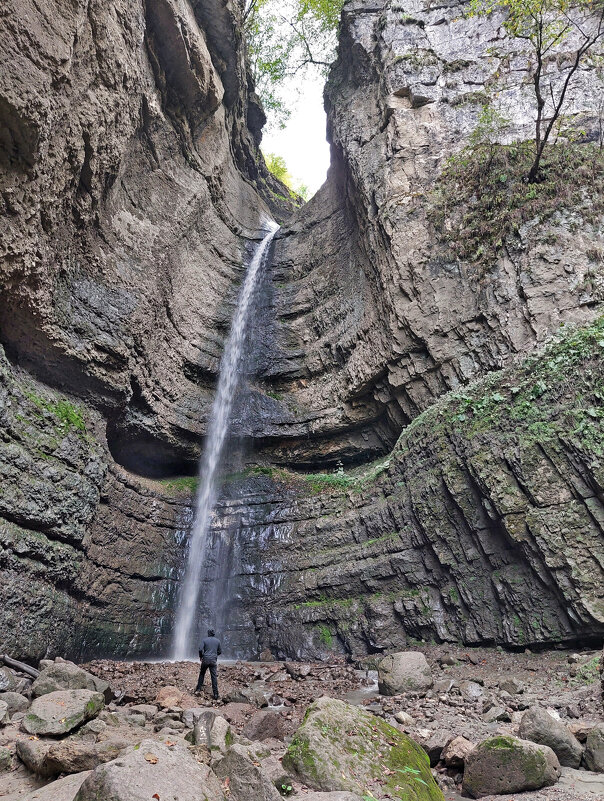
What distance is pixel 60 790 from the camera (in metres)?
3.53

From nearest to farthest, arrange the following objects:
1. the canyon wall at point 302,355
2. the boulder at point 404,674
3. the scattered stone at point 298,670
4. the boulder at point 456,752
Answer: the boulder at point 456,752 < the boulder at point 404,674 < the canyon wall at point 302,355 < the scattered stone at point 298,670

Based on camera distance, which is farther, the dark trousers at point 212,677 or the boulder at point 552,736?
the dark trousers at point 212,677

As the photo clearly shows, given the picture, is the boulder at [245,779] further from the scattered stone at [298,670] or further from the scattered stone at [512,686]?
the scattered stone at [298,670]

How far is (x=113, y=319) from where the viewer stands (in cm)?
1269

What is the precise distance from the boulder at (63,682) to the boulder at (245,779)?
423 centimetres

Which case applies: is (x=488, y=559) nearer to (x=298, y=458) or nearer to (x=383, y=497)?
(x=383, y=497)

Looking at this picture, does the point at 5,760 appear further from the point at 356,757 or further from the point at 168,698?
the point at 168,698

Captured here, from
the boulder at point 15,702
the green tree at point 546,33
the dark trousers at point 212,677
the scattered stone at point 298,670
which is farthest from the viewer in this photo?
Result: the green tree at point 546,33


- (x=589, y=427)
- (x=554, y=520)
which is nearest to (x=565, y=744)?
(x=554, y=520)

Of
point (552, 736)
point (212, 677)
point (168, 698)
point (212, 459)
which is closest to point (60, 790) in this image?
point (168, 698)

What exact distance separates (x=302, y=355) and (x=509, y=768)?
14271 mm

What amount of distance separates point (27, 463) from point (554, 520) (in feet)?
33.0

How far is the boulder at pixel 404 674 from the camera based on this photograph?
7.94 metres

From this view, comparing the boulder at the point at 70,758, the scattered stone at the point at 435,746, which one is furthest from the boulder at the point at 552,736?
the boulder at the point at 70,758
